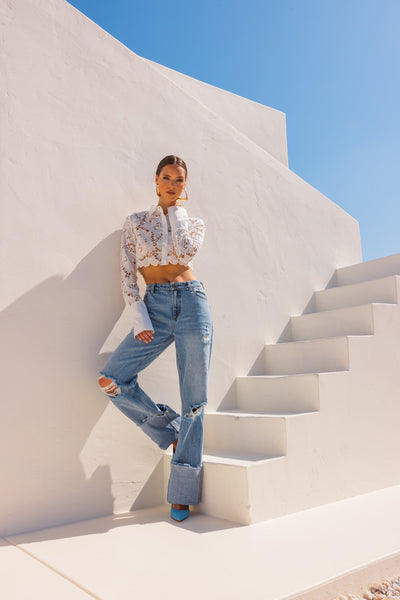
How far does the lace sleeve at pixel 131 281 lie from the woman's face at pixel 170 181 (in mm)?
218

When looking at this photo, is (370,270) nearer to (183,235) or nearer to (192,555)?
(183,235)

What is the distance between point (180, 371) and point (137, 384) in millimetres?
204

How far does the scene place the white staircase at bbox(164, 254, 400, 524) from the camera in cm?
217

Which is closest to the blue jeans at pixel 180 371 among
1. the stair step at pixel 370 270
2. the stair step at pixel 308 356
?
the stair step at pixel 308 356

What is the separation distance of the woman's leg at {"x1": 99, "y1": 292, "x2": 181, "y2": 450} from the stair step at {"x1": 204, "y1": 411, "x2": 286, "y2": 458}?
33 cm

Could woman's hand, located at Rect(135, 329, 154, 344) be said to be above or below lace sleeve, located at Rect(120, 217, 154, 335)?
below

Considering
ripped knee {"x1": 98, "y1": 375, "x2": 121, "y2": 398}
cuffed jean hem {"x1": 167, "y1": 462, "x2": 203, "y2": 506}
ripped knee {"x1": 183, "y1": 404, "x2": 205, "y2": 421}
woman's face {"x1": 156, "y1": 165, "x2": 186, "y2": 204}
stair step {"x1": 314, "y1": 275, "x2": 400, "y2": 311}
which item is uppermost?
woman's face {"x1": 156, "y1": 165, "x2": 186, "y2": 204}

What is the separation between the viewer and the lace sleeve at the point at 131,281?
7.15 ft

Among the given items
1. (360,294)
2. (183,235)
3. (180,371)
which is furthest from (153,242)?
(360,294)

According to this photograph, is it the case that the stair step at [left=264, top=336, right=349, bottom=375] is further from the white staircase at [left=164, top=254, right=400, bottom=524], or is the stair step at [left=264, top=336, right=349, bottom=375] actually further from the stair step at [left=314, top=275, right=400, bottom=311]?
the stair step at [left=314, top=275, right=400, bottom=311]

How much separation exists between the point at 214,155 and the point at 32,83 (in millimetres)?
1199

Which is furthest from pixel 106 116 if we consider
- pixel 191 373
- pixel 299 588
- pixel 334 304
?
pixel 299 588

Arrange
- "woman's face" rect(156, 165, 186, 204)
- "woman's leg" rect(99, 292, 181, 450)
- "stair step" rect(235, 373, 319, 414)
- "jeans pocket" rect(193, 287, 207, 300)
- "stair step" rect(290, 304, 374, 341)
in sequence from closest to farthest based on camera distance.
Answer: "woman's leg" rect(99, 292, 181, 450) → "jeans pocket" rect(193, 287, 207, 300) → "woman's face" rect(156, 165, 186, 204) → "stair step" rect(235, 373, 319, 414) → "stair step" rect(290, 304, 374, 341)

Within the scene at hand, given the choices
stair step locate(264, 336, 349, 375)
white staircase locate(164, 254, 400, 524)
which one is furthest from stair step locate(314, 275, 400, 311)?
stair step locate(264, 336, 349, 375)
